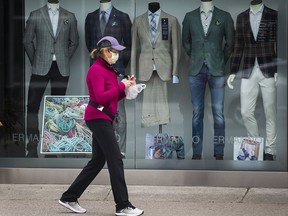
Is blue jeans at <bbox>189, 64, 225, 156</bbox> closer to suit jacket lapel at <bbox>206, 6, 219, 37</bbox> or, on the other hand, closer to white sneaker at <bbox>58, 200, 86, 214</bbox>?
suit jacket lapel at <bbox>206, 6, 219, 37</bbox>

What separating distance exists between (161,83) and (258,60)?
1365 millimetres

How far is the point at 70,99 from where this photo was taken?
9.54 metres

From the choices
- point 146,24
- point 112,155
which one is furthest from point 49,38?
point 112,155

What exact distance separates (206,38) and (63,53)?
2.02m

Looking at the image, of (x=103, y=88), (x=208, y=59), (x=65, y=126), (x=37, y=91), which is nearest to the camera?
(x=103, y=88)

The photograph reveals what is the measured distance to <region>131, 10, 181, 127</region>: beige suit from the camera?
9.36m

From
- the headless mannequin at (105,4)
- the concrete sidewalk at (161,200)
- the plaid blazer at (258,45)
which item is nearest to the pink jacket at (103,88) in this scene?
the concrete sidewalk at (161,200)

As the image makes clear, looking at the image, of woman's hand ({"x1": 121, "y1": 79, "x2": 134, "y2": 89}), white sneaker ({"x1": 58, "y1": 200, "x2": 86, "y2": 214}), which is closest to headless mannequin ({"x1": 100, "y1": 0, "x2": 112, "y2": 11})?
woman's hand ({"x1": 121, "y1": 79, "x2": 134, "y2": 89})

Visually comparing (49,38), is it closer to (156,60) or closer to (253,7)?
(156,60)

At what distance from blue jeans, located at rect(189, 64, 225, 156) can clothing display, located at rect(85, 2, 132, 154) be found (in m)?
0.97

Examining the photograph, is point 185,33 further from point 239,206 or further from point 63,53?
point 239,206

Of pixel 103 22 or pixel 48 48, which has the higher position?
pixel 103 22

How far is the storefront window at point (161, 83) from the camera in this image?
9203mm

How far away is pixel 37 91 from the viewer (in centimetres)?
962
